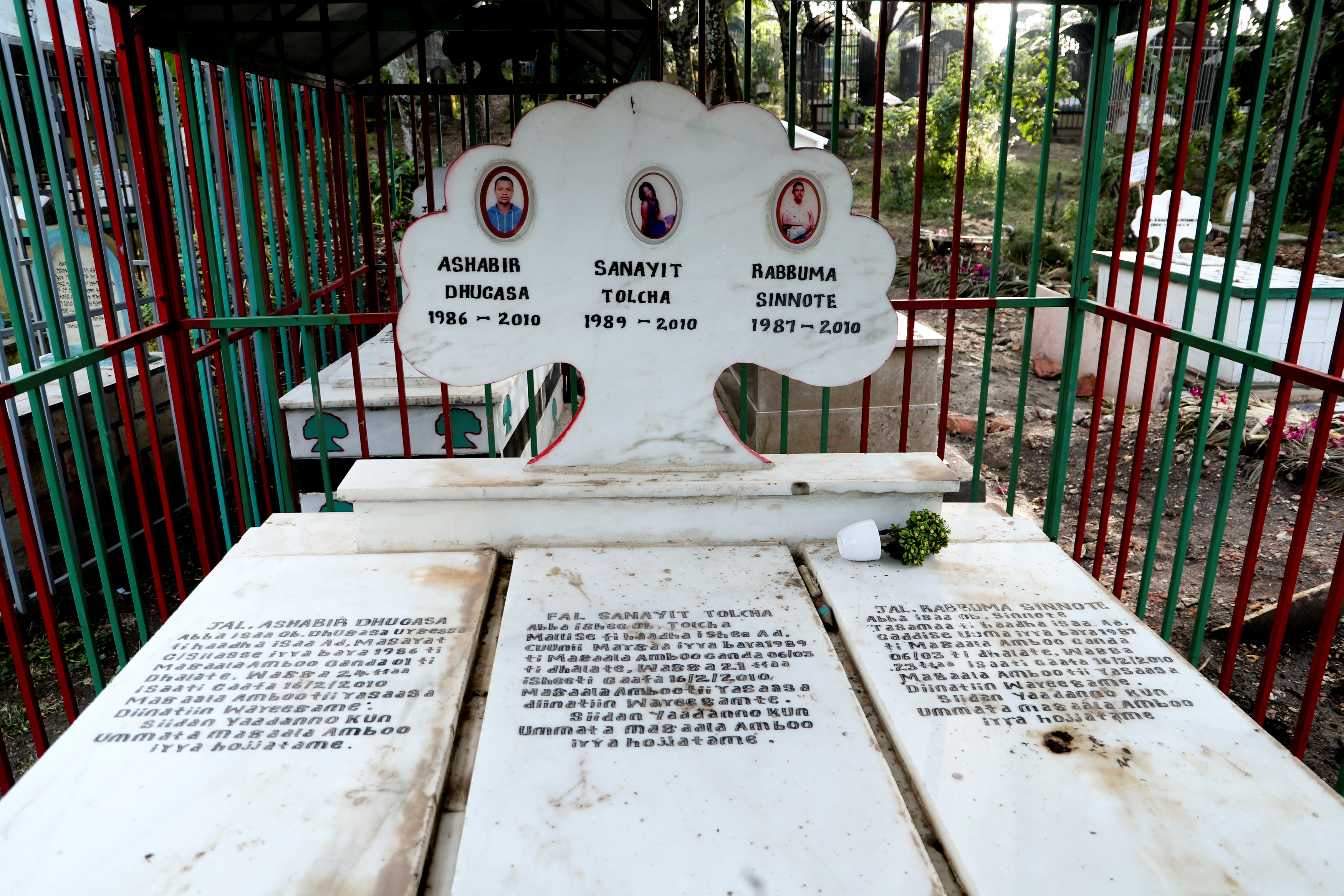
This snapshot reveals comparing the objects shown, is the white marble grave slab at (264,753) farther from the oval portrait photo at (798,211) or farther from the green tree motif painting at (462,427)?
the green tree motif painting at (462,427)

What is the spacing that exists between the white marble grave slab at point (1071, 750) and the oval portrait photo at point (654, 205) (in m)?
1.04

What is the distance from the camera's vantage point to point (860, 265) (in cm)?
244

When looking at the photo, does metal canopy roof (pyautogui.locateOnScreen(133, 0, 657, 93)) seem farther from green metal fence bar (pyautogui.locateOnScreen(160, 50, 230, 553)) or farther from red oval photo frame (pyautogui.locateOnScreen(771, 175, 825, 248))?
red oval photo frame (pyautogui.locateOnScreen(771, 175, 825, 248))

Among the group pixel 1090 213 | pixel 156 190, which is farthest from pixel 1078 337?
pixel 156 190

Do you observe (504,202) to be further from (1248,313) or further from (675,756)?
(1248,313)

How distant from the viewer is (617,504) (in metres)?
2.45

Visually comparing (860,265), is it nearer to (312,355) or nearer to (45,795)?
(312,355)

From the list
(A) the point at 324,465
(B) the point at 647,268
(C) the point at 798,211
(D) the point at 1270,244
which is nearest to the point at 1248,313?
(D) the point at 1270,244

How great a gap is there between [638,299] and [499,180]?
487 mm

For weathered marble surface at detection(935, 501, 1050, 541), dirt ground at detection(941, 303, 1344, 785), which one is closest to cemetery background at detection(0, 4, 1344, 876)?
dirt ground at detection(941, 303, 1344, 785)

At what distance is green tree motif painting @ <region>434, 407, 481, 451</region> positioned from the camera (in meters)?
3.83

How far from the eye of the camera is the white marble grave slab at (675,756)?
136 cm

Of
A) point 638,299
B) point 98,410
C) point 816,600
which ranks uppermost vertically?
point 638,299

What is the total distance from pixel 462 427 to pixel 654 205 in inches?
72.4
